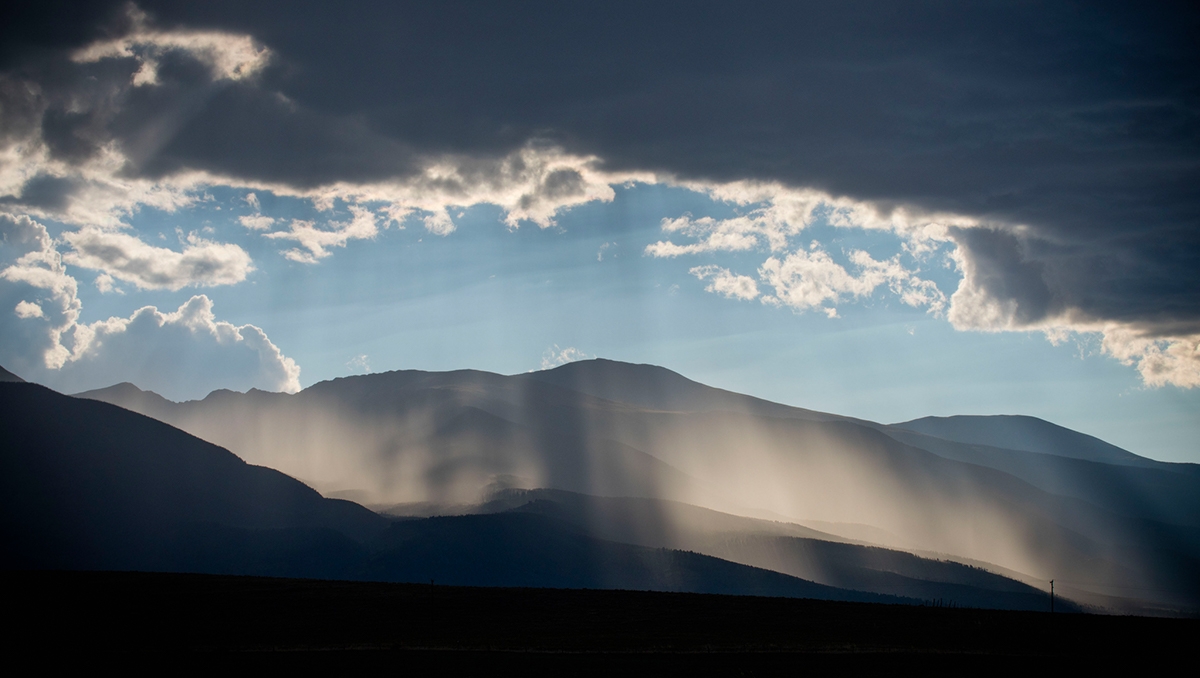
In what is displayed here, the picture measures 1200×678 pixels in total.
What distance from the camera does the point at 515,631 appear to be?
107062 millimetres

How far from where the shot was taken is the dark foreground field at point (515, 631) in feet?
242

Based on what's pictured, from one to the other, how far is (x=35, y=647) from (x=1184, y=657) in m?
107

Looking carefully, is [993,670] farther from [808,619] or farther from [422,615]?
[422,615]

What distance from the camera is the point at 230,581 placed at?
16025 cm

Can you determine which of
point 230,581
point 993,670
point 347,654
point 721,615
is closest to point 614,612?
point 721,615

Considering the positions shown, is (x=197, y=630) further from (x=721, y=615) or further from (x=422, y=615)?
(x=721, y=615)

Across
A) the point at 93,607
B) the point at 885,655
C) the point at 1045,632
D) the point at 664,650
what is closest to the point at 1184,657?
the point at 1045,632

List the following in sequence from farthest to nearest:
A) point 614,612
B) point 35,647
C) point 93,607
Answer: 1. point 93,607
2. point 614,612
3. point 35,647

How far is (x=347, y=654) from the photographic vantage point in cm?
8019

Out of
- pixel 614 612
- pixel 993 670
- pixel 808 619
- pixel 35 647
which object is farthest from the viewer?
pixel 614 612

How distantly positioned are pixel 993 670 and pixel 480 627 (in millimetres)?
65421

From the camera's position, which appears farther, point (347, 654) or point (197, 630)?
point (197, 630)

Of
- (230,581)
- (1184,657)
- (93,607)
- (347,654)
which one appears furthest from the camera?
(230,581)

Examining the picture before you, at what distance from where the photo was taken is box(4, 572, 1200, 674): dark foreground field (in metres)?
73.9
